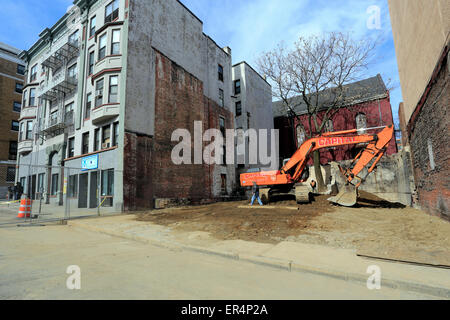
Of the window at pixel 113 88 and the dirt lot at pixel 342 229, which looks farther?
the window at pixel 113 88

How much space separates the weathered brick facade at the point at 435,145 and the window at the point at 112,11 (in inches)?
840

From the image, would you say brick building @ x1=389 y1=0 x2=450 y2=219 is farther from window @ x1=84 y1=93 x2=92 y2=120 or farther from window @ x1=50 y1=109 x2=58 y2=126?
window @ x1=50 y1=109 x2=58 y2=126

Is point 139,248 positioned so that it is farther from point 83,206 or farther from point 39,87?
point 39,87

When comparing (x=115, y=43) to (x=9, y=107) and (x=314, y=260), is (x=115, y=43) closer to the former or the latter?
(x=314, y=260)

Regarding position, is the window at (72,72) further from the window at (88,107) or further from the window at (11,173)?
the window at (11,173)

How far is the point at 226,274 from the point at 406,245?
4922 millimetres

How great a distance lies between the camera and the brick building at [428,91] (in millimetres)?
7574

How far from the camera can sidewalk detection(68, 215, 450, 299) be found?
3906 mm

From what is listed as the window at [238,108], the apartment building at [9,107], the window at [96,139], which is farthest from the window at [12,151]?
the window at [238,108]

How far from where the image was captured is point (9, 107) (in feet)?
121

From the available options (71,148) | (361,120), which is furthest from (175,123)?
(361,120)

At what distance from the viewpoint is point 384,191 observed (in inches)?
669

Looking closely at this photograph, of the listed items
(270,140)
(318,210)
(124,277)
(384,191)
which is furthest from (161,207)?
(270,140)

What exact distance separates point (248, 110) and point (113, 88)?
18.9 metres
